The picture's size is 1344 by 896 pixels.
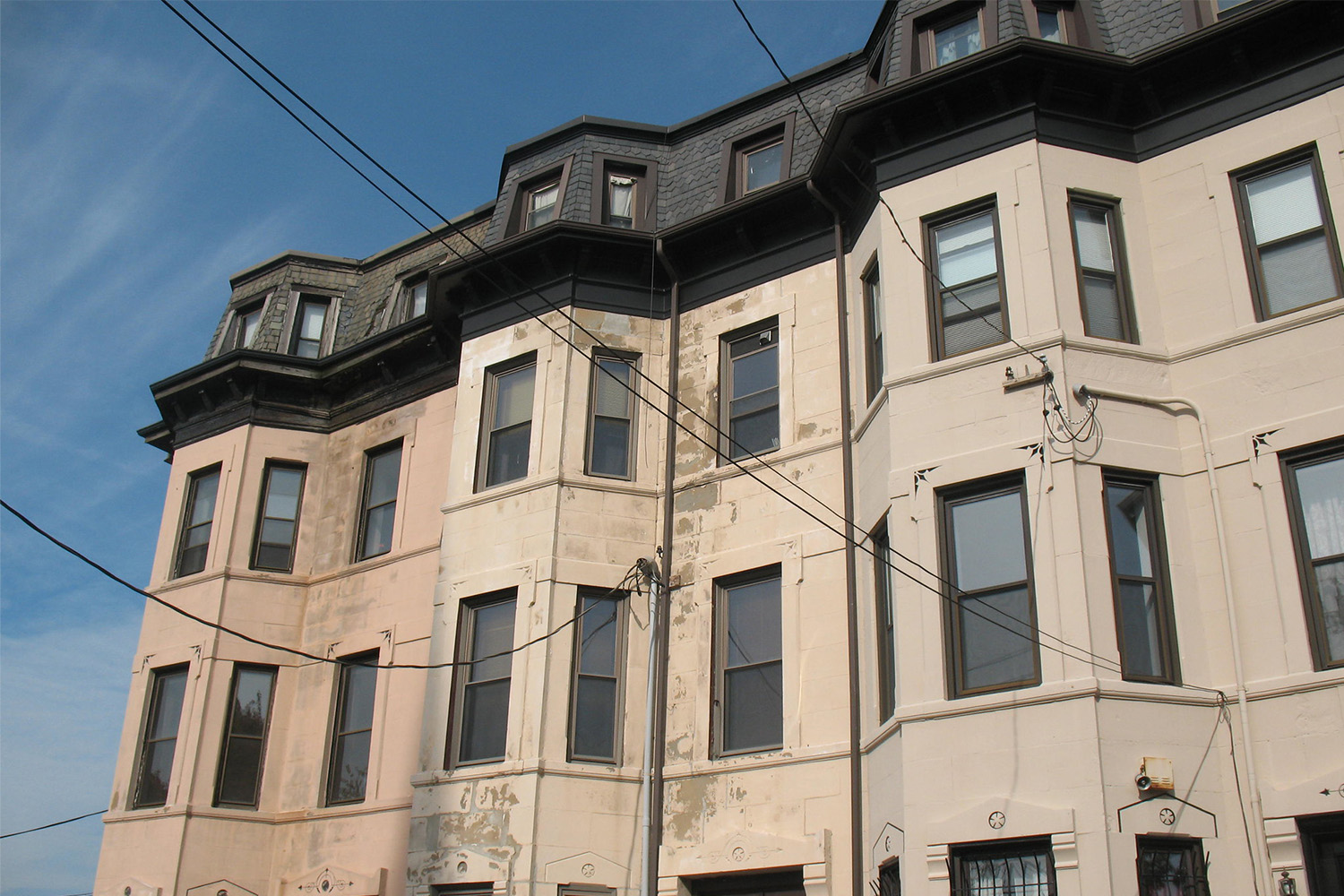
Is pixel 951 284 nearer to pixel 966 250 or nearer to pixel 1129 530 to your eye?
pixel 966 250

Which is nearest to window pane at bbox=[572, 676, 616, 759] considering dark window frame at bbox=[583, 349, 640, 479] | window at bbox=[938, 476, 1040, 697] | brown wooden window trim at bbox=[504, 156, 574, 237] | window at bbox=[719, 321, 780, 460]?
dark window frame at bbox=[583, 349, 640, 479]

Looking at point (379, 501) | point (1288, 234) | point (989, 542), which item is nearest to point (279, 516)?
point (379, 501)

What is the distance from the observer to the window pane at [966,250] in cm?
1365

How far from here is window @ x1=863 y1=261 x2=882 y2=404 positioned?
14.6 m

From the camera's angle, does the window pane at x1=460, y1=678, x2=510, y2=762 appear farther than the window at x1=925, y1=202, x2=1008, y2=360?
Yes

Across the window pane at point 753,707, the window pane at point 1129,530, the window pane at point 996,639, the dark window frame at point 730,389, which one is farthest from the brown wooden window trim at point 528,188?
the window pane at point 1129,530

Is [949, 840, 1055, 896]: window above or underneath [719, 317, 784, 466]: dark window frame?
underneath

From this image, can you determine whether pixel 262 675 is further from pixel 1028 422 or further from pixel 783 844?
pixel 1028 422

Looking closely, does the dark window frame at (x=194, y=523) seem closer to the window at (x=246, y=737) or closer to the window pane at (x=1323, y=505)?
the window at (x=246, y=737)

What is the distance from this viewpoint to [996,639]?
11.9m

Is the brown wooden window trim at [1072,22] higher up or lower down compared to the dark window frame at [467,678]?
higher up

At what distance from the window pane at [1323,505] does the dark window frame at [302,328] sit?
1462 centimetres

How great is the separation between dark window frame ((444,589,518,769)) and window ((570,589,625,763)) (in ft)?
2.59

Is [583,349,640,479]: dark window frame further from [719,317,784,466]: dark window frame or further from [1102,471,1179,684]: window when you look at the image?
[1102,471,1179,684]: window
